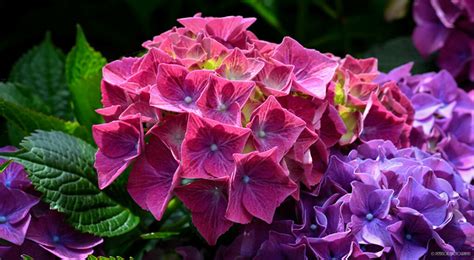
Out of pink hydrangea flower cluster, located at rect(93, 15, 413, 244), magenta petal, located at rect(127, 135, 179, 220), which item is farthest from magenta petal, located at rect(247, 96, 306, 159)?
magenta petal, located at rect(127, 135, 179, 220)

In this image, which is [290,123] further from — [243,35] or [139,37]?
[139,37]

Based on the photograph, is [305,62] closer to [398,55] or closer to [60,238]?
[60,238]

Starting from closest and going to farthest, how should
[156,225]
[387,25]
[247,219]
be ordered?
1. [247,219]
2. [156,225]
3. [387,25]

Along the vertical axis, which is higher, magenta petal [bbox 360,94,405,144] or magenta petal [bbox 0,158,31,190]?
magenta petal [bbox 0,158,31,190]

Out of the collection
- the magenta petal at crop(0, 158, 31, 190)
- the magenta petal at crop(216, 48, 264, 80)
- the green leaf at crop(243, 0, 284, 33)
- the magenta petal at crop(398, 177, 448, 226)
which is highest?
the magenta petal at crop(216, 48, 264, 80)

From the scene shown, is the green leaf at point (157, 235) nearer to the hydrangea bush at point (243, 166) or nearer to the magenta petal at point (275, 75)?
the hydrangea bush at point (243, 166)

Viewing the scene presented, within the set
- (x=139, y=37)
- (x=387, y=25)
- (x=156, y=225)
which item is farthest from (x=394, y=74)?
(x=139, y=37)

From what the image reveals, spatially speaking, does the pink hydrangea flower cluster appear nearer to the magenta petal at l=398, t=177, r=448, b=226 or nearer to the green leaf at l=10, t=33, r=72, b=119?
the magenta petal at l=398, t=177, r=448, b=226
